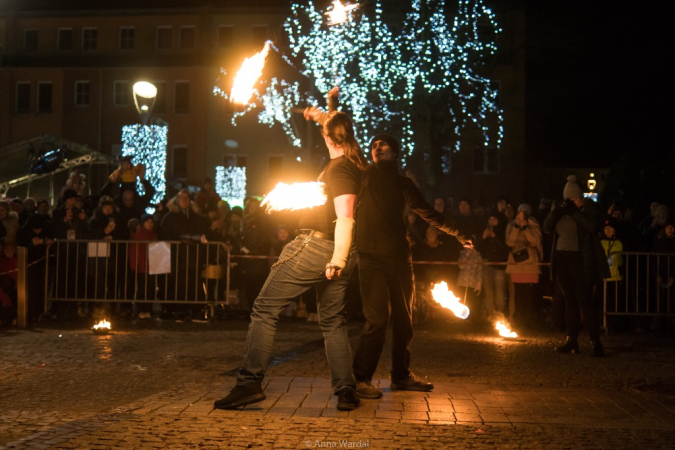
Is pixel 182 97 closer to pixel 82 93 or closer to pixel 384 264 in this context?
pixel 82 93

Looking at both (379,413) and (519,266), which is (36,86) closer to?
(519,266)

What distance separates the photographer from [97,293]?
14.5 meters

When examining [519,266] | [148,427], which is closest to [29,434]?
[148,427]

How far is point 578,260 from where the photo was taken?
10.9 m

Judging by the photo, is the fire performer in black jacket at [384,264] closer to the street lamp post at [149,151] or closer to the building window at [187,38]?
the street lamp post at [149,151]

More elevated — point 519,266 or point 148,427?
point 519,266

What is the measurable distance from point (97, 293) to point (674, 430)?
10.3m

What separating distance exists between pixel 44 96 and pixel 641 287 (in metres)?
43.5

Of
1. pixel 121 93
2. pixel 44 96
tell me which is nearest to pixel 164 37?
pixel 121 93

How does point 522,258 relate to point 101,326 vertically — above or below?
above

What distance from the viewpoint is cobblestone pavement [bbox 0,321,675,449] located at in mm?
5953

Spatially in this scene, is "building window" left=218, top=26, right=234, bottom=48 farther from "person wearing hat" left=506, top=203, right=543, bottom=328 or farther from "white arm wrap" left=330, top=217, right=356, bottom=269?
"white arm wrap" left=330, top=217, right=356, bottom=269

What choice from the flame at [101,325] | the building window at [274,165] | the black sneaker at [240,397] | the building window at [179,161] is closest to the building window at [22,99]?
the building window at [179,161]

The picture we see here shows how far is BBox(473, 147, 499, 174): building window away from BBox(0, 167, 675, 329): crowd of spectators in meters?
31.6
